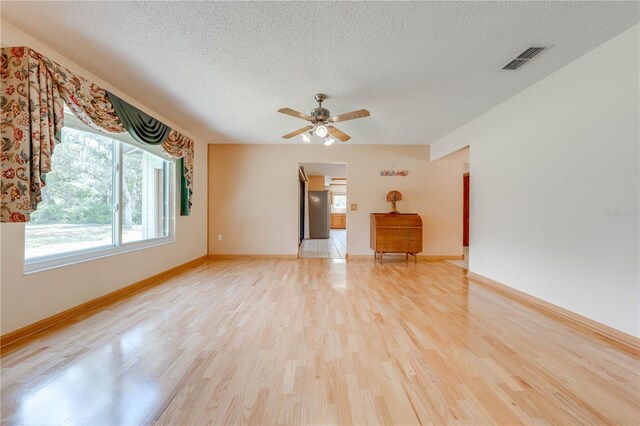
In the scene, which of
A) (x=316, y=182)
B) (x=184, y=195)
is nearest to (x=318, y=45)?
(x=184, y=195)

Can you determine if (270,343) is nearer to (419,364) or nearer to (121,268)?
(419,364)

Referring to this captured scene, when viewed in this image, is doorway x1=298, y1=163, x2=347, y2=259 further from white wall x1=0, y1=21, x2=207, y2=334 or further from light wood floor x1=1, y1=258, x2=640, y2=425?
light wood floor x1=1, y1=258, x2=640, y2=425

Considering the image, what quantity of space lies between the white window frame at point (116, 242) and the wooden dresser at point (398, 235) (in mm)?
3605

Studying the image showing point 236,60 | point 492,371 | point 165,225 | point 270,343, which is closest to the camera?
point 492,371

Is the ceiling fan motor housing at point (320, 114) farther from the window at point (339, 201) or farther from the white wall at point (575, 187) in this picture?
the window at point (339, 201)

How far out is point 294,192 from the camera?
5.51 meters

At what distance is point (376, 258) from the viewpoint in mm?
5422

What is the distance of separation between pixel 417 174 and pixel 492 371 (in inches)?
173

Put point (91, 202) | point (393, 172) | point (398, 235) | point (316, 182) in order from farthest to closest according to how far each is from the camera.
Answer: point (316, 182), point (393, 172), point (398, 235), point (91, 202)

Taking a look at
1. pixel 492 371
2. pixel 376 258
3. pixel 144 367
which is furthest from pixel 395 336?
pixel 376 258

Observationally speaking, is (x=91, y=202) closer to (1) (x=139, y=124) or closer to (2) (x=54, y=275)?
(2) (x=54, y=275)

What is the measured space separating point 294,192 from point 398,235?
2.29 meters

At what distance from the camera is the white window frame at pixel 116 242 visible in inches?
Result: 88.0

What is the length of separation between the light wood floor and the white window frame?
22.6 inches
